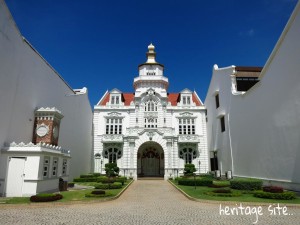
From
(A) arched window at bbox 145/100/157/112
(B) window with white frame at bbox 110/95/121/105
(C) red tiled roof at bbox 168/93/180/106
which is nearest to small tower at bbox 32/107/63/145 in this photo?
(B) window with white frame at bbox 110/95/121/105

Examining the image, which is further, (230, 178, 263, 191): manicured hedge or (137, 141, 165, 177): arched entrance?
(137, 141, 165, 177): arched entrance

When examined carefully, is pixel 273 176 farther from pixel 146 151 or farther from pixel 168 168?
pixel 146 151

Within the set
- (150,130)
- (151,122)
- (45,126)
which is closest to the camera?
(45,126)

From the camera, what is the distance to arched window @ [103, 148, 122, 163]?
127 feet

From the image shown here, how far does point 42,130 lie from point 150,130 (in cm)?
1761

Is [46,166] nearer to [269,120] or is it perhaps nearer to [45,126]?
[45,126]

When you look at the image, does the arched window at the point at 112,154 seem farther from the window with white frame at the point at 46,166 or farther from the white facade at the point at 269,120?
the window with white frame at the point at 46,166

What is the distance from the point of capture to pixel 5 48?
59.4 ft

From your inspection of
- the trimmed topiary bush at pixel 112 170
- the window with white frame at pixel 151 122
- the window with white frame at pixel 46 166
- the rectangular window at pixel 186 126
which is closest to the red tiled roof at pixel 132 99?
the rectangular window at pixel 186 126

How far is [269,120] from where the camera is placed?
21.0m

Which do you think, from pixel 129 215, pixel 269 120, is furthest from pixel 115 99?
pixel 129 215

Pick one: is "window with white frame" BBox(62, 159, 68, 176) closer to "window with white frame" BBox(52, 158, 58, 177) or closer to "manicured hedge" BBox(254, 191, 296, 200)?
"window with white frame" BBox(52, 158, 58, 177)

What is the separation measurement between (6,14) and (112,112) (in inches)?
951

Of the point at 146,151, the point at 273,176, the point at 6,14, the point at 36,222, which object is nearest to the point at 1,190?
the point at 36,222
